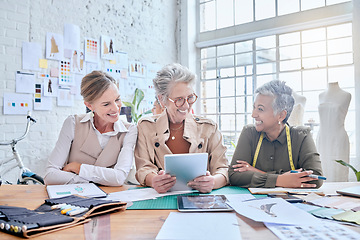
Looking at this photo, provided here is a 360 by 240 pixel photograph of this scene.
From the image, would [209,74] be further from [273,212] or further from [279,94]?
[273,212]

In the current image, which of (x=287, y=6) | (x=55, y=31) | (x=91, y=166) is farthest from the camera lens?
(x=287, y=6)

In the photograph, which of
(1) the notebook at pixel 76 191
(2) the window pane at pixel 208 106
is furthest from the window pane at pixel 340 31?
(1) the notebook at pixel 76 191

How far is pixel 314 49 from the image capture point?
5.06m

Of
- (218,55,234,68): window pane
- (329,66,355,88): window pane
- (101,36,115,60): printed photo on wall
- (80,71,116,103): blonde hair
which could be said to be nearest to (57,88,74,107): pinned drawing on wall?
(101,36,115,60): printed photo on wall

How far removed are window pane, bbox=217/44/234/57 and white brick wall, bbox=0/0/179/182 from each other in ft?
3.43

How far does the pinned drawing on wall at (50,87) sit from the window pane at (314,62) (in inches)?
147

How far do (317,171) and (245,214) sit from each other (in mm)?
888

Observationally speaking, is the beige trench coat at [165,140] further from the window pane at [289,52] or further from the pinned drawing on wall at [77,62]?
the window pane at [289,52]

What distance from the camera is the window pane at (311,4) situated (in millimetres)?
5018

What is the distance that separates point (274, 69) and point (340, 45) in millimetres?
1054

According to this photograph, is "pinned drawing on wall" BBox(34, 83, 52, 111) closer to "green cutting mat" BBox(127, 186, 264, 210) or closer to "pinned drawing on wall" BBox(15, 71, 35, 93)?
"pinned drawing on wall" BBox(15, 71, 35, 93)

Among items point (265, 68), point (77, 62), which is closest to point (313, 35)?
point (265, 68)

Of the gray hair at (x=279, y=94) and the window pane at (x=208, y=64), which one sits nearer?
the gray hair at (x=279, y=94)

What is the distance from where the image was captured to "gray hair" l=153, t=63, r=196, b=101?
1.98m
